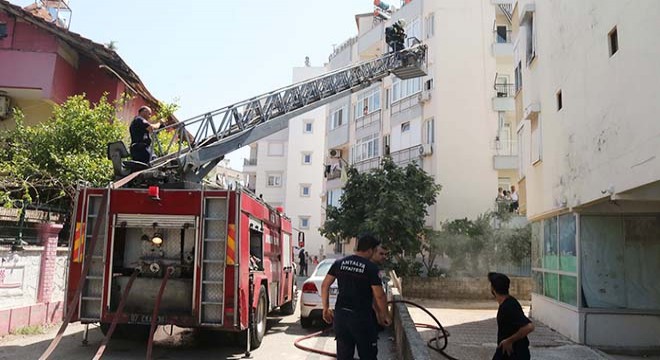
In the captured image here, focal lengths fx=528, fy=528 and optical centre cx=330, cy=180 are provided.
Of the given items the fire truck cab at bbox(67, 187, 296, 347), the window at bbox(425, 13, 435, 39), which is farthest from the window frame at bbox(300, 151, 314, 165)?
the fire truck cab at bbox(67, 187, 296, 347)

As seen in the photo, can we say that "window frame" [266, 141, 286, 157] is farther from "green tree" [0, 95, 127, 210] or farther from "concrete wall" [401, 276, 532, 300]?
"green tree" [0, 95, 127, 210]

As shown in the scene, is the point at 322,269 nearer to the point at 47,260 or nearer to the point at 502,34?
the point at 47,260

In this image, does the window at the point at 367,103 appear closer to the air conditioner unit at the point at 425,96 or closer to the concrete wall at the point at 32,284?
the air conditioner unit at the point at 425,96

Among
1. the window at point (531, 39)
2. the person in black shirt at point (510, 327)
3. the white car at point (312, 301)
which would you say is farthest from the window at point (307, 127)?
the person in black shirt at point (510, 327)

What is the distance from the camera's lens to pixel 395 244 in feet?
63.1

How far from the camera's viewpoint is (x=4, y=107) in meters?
16.6

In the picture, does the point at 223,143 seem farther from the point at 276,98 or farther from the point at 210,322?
the point at 210,322

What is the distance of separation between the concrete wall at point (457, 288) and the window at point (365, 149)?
9999 millimetres

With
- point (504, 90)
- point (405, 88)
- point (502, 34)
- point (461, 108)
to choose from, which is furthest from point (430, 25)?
point (504, 90)

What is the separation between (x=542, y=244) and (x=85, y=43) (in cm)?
1479

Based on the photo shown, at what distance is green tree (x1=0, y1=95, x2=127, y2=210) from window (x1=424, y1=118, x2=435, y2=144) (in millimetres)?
13931

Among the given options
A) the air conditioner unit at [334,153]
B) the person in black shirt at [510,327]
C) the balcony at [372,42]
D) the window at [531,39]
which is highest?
the balcony at [372,42]

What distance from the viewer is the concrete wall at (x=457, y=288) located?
1855 cm

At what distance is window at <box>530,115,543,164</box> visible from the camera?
1175 centimetres
